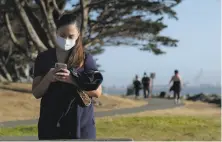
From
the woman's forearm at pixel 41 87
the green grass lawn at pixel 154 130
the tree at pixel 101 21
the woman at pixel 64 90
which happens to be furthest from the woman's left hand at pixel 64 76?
the tree at pixel 101 21

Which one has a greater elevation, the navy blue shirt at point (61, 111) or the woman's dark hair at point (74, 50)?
the woman's dark hair at point (74, 50)

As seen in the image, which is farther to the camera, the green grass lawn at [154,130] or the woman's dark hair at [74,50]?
the green grass lawn at [154,130]

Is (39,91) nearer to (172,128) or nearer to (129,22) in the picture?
(172,128)

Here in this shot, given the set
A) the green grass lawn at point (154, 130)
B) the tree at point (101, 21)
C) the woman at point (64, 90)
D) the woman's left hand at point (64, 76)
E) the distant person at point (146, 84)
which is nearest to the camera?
the woman's left hand at point (64, 76)

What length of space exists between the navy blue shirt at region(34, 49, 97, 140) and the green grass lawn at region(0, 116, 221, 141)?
20.6 ft

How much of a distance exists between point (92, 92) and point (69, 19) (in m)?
0.56

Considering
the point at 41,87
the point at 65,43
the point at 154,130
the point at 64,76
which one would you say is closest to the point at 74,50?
the point at 65,43

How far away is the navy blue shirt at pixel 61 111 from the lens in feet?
11.6

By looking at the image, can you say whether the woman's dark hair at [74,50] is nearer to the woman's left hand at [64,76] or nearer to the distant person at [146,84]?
the woman's left hand at [64,76]


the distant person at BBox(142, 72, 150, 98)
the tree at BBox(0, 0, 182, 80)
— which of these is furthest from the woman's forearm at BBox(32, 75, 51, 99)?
the distant person at BBox(142, 72, 150, 98)

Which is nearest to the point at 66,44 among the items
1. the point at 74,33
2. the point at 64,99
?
the point at 74,33

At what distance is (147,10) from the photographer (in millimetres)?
22406

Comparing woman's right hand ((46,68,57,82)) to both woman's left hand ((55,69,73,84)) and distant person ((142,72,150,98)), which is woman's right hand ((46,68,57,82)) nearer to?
woman's left hand ((55,69,73,84))

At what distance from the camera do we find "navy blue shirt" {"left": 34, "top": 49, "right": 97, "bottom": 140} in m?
3.53
